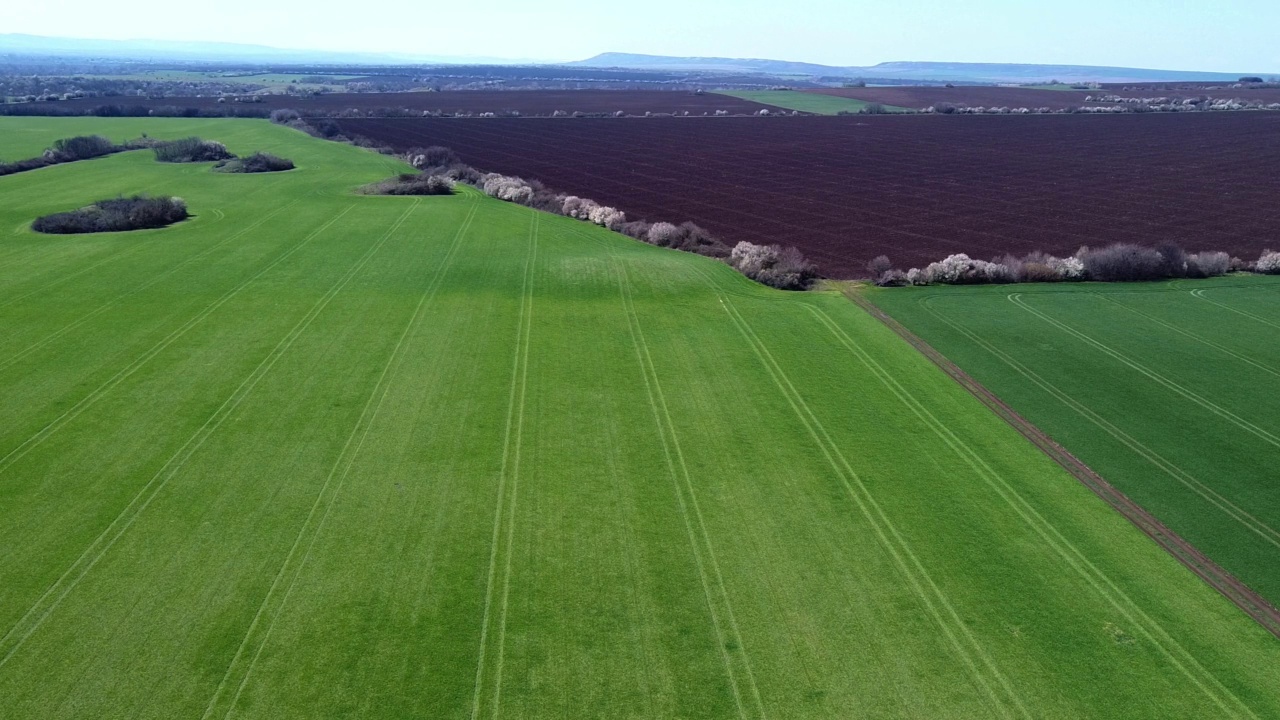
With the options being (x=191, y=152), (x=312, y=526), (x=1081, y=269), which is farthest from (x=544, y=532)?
(x=191, y=152)

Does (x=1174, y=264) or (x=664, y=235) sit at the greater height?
(x=1174, y=264)

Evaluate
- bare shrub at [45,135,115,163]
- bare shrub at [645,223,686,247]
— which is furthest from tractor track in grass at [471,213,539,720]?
bare shrub at [45,135,115,163]

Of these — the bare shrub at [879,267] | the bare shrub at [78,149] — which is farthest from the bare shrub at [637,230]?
the bare shrub at [78,149]

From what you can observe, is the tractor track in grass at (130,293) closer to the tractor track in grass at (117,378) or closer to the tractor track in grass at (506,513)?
the tractor track in grass at (117,378)

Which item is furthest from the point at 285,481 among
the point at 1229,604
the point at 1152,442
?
the point at 1152,442

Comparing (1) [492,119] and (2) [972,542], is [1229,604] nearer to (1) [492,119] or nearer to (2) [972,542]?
(2) [972,542]

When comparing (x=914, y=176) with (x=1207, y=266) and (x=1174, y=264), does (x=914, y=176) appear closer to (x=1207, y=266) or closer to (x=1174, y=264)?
(x=1207, y=266)
